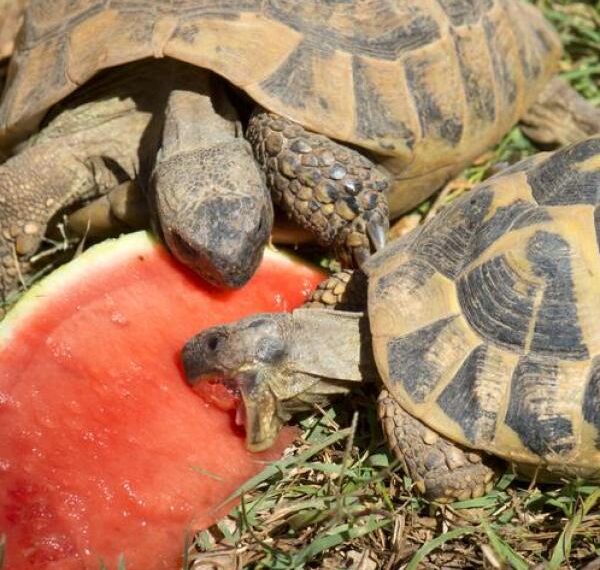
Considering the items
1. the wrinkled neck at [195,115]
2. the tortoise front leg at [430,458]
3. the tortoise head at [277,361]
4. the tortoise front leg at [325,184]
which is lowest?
the tortoise front leg at [430,458]

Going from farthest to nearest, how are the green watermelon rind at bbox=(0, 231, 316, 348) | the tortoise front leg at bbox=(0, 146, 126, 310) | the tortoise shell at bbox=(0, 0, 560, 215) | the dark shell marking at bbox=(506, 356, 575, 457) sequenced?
the tortoise front leg at bbox=(0, 146, 126, 310), the tortoise shell at bbox=(0, 0, 560, 215), the green watermelon rind at bbox=(0, 231, 316, 348), the dark shell marking at bbox=(506, 356, 575, 457)

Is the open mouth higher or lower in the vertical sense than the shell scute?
lower

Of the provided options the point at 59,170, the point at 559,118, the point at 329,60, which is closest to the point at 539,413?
the point at 329,60

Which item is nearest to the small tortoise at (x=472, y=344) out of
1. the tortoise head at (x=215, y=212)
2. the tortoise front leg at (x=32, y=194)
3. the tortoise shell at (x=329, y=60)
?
the tortoise head at (x=215, y=212)

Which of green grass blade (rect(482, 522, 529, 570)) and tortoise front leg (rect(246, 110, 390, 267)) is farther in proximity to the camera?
tortoise front leg (rect(246, 110, 390, 267))

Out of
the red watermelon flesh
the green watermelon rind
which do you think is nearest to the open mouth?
the red watermelon flesh

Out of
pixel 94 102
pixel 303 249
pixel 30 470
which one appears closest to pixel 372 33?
pixel 303 249

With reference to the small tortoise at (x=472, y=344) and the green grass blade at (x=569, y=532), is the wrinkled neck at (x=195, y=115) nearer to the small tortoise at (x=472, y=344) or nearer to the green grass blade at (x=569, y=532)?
the small tortoise at (x=472, y=344)

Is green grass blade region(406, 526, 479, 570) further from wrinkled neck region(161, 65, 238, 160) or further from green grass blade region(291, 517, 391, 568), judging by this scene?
wrinkled neck region(161, 65, 238, 160)
